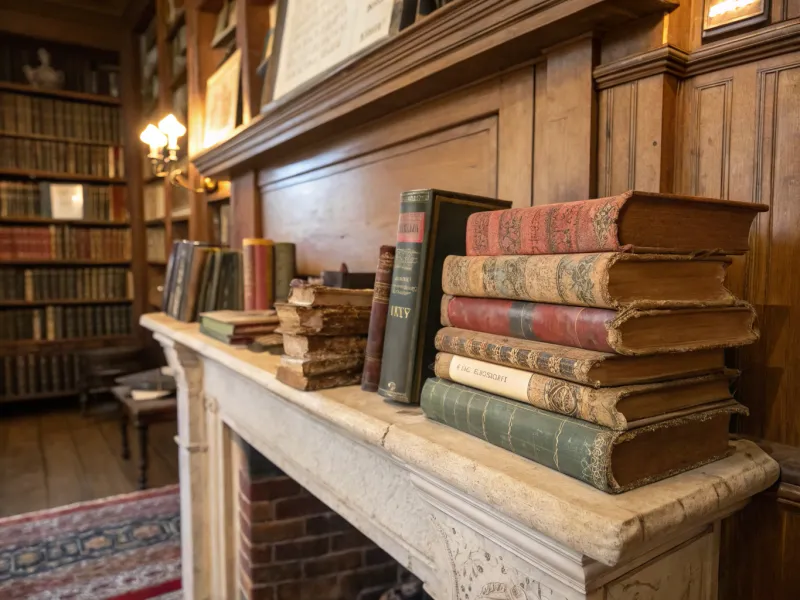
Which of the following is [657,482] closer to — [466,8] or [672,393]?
[672,393]

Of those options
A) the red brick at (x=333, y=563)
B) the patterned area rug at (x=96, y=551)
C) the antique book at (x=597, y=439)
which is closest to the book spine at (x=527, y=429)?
the antique book at (x=597, y=439)

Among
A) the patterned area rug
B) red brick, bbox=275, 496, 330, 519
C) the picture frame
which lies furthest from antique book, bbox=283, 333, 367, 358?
the patterned area rug

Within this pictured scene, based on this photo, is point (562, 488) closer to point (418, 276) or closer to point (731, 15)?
point (418, 276)

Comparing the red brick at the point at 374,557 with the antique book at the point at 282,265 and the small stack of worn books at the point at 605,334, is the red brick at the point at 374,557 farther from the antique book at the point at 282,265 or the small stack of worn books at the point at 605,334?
the small stack of worn books at the point at 605,334

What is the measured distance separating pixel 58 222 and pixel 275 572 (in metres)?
3.69

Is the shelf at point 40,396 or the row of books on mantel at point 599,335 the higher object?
the row of books on mantel at point 599,335

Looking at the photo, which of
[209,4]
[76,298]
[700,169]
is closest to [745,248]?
[700,169]

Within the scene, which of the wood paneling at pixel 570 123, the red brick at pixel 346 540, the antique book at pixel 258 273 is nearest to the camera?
the wood paneling at pixel 570 123

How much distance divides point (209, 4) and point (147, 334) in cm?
277

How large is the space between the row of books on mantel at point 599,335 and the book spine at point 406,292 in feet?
0.21

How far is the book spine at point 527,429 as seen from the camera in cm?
49

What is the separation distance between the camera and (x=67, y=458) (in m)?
3.34

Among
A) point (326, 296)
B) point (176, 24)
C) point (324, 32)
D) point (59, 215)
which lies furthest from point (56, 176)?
point (326, 296)

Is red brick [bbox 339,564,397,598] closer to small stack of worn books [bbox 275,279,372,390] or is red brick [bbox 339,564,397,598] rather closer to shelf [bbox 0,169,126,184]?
small stack of worn books [bbox 275,279,372,390]
